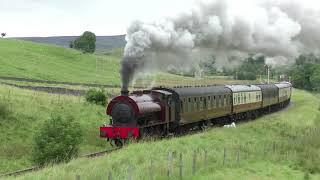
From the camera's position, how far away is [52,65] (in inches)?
4830

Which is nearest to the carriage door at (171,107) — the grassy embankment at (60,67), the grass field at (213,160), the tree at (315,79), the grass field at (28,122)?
the grass field at (213,160)

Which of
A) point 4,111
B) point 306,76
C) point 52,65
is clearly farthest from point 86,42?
point 4,111

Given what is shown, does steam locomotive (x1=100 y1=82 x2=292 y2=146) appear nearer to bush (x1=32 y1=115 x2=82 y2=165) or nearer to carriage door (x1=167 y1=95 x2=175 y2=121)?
carriage door (x1=167 y1=95 x2=175 y2=121)

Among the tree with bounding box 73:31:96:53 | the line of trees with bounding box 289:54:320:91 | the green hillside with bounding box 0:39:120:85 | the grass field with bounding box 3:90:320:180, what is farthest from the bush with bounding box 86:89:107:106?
the tree with bounding box 73:31:96:53

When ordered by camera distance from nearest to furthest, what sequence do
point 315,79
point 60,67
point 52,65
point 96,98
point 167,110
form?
1. point 167,110
2. point 96,98
3. point 52,65
4. point 60,67
5. point 315,79

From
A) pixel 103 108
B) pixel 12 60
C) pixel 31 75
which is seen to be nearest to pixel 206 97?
pixel 103 108

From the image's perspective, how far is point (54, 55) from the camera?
5753 inches

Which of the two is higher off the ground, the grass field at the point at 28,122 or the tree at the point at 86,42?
the tree at the point at 86,42

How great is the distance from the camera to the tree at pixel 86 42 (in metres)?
180

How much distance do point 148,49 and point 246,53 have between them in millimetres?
5105

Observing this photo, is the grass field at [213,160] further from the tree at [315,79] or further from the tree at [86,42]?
the tree at [86,42]

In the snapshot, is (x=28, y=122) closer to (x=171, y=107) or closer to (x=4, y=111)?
(x=4, y=111)

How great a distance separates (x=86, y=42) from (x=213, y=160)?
162 metres

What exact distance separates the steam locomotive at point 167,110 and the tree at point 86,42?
141 m
